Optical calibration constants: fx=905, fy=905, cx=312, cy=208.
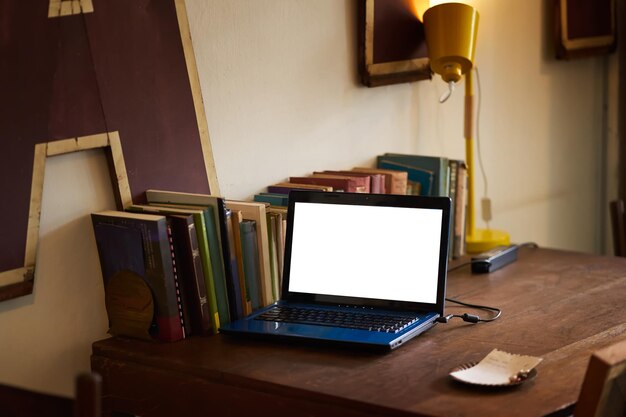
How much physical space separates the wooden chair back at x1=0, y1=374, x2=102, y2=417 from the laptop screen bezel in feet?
2.53

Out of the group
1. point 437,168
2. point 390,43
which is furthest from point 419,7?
point 437,168

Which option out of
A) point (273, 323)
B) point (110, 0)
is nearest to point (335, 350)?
point (273, 323)

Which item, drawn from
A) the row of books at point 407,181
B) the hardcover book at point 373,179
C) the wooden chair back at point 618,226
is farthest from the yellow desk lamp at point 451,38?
the wooden chair back at point 618,226

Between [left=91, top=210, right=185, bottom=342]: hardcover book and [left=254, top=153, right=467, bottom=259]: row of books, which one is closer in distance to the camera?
[left=91, top=210, right=185, bottom=342]: hardcover book

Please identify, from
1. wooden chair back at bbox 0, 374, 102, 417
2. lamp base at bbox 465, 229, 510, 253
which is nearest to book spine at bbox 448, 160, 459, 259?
lamp base at bbox 465, 229, 510, 253

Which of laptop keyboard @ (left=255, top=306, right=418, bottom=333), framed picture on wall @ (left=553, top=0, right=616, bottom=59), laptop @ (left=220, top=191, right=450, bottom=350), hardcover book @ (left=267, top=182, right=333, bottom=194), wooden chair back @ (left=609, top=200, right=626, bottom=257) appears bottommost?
wooden chair back @ (left=609, top=200, right=626, bottom=257)

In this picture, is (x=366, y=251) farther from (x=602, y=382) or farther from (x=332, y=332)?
(x=602, y=382)

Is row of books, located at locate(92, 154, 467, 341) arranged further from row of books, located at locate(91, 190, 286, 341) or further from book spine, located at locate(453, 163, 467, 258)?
book spine, located at locate(453, 163, 467, 258)

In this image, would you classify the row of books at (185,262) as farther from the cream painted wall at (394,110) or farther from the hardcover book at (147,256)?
the cream painted wall at (394,110)

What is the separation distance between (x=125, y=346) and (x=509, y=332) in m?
0.78

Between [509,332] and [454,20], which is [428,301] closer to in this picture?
[509,332]

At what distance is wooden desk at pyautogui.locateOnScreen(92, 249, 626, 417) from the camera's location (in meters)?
1.51

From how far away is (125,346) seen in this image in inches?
71.6

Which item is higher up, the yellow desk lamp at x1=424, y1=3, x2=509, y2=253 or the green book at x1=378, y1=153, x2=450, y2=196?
the yellow desk lamp at x1=424, y1=3, x2=509, y2=253
